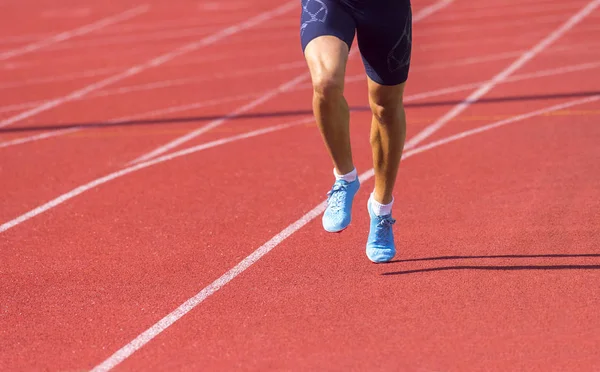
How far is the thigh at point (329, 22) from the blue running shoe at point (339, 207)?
0.76 metres

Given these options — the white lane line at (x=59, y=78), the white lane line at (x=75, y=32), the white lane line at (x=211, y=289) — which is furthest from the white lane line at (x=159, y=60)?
the white lane line at (x=211, y=289)

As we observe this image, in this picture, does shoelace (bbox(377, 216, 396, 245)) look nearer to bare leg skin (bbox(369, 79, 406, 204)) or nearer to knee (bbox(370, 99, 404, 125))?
bare leg skin (bbox(369, 79, 406, 204))

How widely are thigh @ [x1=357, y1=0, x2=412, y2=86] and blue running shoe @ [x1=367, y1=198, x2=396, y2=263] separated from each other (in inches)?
27.6

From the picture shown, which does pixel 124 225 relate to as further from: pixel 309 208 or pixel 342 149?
pixel 342 149

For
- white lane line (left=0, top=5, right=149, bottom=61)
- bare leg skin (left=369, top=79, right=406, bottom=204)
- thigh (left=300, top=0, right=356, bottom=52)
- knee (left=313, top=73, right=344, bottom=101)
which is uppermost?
thigh (left=300, top=0, right=356, bottom=52)

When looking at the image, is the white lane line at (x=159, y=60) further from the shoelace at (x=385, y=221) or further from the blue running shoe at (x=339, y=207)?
the shoelace at (x=385, y=221)

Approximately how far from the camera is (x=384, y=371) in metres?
3.79

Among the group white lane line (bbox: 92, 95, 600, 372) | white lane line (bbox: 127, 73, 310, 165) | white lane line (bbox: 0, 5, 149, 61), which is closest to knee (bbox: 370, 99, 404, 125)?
white lane line (bbox: 92, 95, 600, 372)

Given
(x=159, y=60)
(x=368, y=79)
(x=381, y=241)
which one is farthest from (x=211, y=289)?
(x=159, y=60)

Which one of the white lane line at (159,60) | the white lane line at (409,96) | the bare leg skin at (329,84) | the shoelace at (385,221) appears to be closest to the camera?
the bare leg skin at (329,84)

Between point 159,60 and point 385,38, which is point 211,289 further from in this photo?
point 159,60

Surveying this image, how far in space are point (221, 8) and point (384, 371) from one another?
14.7 meters

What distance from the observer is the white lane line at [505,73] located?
811 centimetres

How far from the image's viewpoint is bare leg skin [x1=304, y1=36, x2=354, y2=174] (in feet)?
14.4
